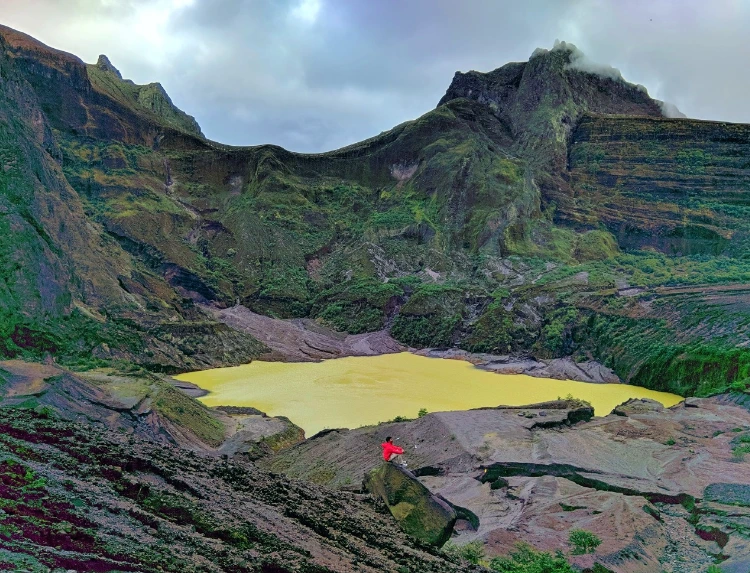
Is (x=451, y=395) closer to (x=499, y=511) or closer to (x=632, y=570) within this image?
(x=499, y=511)

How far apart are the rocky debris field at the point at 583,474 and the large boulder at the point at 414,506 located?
59 centimetres

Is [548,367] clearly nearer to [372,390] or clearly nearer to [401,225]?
[372,390]

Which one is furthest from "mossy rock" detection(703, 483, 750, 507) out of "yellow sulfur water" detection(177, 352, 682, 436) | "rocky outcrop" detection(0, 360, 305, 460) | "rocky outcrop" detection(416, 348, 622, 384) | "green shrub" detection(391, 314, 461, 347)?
"green shrub" detection(391, 314, 461, 347)

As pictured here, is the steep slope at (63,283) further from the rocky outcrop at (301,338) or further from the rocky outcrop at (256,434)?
the rocky outcrop at (256,434)

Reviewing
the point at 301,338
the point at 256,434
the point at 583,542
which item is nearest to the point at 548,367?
the point at 301,338

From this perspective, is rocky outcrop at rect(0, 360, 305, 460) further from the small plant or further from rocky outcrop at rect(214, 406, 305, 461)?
the small plant

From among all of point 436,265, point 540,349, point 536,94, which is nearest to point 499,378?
point 540,349

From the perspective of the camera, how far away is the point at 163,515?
779 cm

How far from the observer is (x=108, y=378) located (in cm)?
1852

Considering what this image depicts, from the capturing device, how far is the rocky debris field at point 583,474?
409 inches

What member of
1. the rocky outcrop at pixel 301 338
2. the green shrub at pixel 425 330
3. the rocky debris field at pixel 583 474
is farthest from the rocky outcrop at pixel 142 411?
the green shrub at pixel 425 330

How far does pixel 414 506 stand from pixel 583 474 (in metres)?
4.92

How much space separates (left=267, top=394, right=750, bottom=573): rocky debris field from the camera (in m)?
10.4

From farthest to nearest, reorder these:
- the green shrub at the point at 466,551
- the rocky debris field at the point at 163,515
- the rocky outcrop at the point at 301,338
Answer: the rocky outcrop at the point at 301,338 < the green shrub at the point at 466,551 < the rocky debris field at the point at 163,515
